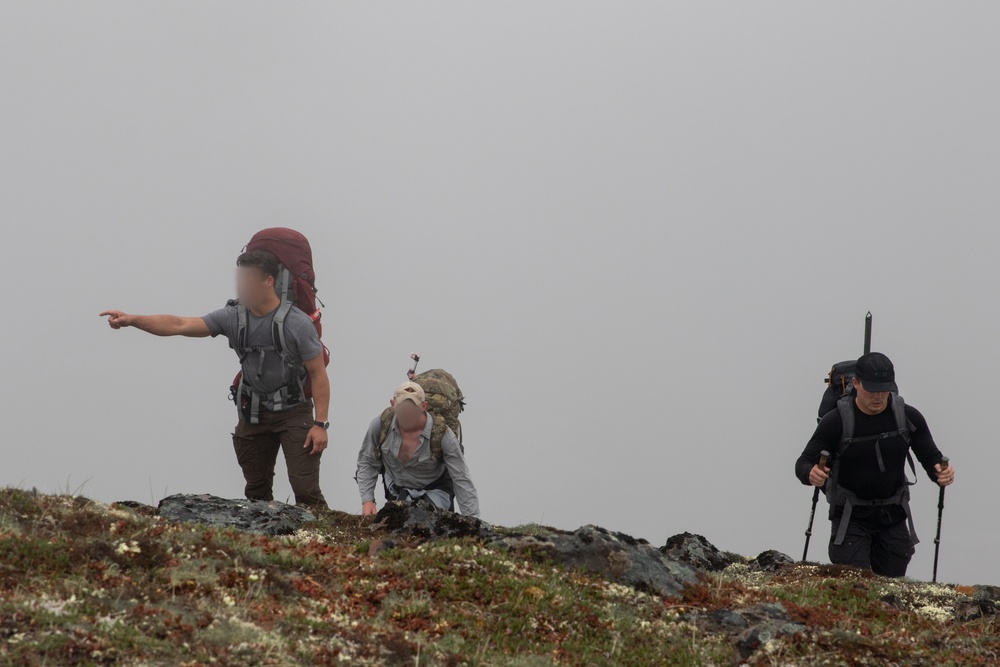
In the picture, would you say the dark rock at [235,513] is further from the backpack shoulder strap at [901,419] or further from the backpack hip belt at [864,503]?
the backpack shoulder strap at [901,419]

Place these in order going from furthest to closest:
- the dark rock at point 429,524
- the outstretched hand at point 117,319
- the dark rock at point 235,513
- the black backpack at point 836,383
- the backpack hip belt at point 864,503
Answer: the black backpack at point 836,383, the backpack hip belt at point 864,503, the outstretched hand at point 117,319, the dark rock at point 235,513, the dark rock at point 429,524

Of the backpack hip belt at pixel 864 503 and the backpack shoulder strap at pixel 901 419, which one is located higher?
the backpack shoulder strap at pixel 901 419

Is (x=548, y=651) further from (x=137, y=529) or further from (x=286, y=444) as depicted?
(x=286, y=444)

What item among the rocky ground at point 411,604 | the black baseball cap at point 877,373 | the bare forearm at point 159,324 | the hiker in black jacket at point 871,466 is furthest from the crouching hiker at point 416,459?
the black baseball cap at point 877,373

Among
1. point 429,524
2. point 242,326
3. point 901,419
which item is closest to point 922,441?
point 901,419

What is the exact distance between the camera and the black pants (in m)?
15.1

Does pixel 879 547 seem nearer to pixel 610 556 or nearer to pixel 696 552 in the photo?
pixel 696 552

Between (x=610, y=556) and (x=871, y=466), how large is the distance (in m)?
5.70

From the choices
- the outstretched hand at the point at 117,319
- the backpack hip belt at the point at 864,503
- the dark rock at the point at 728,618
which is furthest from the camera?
the backpack hip belt at the point at 864,503

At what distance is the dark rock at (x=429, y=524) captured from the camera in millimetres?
11648

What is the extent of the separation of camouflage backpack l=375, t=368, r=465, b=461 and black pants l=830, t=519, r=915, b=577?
573cm

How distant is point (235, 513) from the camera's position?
12.9 meters

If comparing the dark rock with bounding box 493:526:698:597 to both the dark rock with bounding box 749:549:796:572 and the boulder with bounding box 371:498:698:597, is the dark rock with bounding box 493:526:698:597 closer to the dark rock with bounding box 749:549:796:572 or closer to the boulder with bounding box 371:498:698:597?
the boulder with bounding box 371:498:698:597

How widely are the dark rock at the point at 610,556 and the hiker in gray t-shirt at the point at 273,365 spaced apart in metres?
5.04
